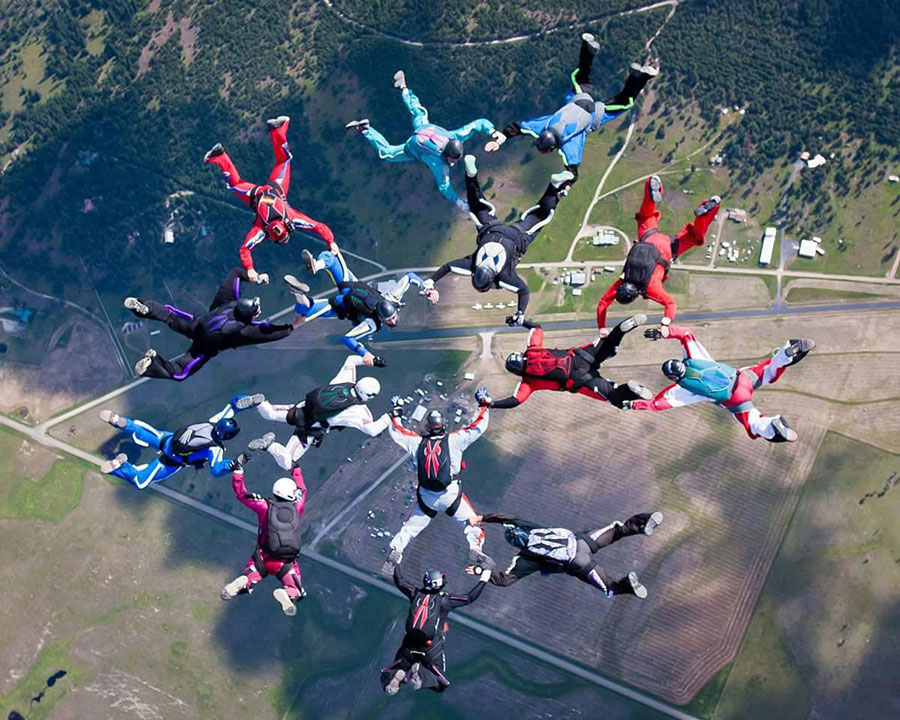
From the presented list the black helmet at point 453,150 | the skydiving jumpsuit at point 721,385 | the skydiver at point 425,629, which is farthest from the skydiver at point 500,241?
the skydiver at point 425,629

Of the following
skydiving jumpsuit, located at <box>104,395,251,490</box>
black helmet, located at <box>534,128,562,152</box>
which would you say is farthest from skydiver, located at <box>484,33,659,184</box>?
skydiving jumpsuit, located at <box>104,395,251,490</box>

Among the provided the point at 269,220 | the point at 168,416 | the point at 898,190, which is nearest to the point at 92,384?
the point at 168,416

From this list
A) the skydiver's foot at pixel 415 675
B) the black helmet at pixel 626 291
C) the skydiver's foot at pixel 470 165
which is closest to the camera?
the black helmet at pixel 626 291

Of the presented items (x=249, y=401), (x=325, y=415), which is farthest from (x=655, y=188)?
(x=249, y=401)

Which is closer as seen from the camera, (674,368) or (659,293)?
(674,368)

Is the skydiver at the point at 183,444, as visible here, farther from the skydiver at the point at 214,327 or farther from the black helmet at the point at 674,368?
the black helmet at the point at 674,368

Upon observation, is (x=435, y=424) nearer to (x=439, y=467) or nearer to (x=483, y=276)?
(x=439, y=467)

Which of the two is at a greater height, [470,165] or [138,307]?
[470,165]

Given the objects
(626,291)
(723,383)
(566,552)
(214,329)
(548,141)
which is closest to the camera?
(626,291)
